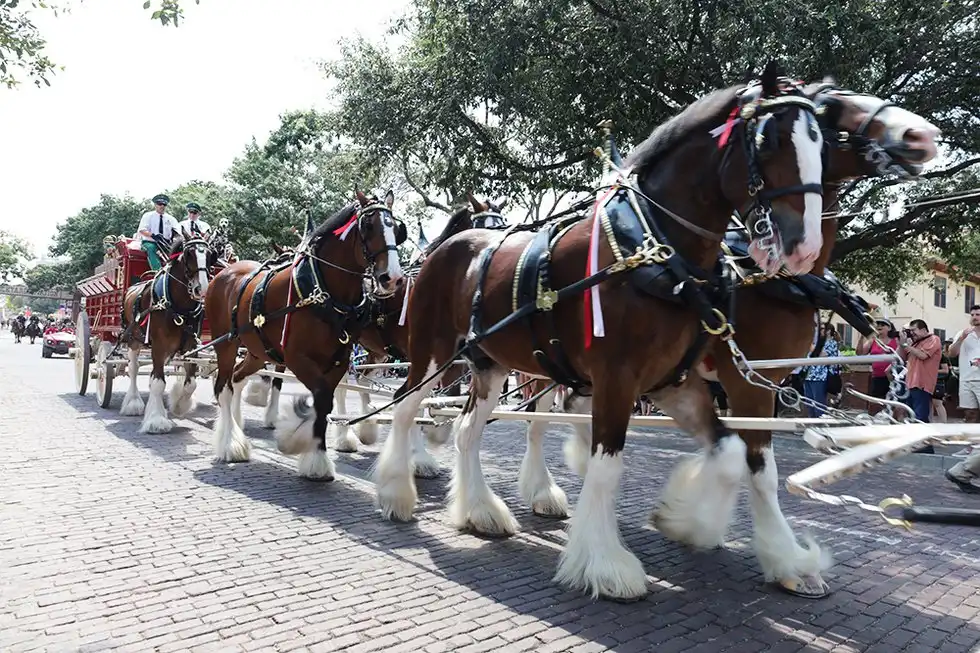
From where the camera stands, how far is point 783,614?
362 cm

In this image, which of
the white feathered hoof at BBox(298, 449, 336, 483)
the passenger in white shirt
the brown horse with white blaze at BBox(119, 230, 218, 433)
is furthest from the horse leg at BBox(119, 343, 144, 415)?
the passenger in white shirt

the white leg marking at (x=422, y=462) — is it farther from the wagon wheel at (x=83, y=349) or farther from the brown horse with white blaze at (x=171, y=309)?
the wagon wheel at (x=83, y=349)

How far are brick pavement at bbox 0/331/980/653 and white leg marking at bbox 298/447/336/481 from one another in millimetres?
118

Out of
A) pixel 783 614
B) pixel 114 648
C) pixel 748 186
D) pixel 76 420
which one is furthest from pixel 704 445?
pixel 76 420

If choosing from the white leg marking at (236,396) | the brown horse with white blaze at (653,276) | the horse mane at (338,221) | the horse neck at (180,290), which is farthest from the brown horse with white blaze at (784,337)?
the horse neck at (180,290)

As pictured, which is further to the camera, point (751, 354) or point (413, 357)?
point (413, 357)

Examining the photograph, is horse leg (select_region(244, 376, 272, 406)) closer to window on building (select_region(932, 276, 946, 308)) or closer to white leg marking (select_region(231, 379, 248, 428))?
white leg marking (select_region(231, 379, 248, 428))

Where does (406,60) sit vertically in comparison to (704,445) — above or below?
above

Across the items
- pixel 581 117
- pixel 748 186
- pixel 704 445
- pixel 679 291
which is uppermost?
pixel 581 117

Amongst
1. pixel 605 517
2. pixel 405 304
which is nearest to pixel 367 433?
pixel 405 304

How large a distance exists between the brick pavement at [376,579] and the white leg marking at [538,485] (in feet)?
0.41

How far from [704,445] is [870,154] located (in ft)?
6.09

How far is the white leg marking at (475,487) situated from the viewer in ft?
16.3

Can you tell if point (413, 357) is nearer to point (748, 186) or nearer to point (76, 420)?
point (748, 186)
